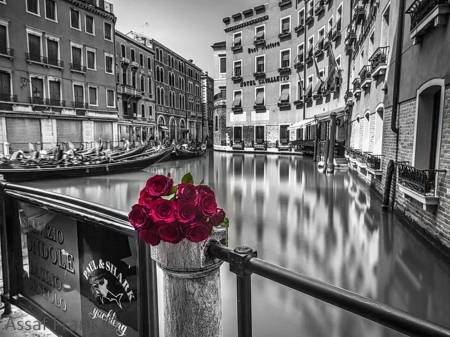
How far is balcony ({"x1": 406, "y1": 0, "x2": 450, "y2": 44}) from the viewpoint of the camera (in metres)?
4.76

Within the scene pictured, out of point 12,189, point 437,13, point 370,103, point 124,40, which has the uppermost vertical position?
point 124,40

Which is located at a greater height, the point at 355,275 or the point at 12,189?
the point at 12,189

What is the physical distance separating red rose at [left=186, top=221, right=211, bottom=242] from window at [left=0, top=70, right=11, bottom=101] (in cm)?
2485

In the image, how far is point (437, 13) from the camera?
483cm

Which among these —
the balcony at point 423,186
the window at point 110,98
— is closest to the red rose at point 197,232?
the balcony at point 423,186

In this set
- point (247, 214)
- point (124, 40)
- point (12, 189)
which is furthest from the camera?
point (124, 40)

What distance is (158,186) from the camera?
159cm

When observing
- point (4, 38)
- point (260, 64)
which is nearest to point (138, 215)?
point (4, 38)

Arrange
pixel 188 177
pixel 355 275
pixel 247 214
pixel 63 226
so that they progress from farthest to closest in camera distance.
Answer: pixel 247 214 < pixel 355 275 < pixel 63 226 < pixel 188 177

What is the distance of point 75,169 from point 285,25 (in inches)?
943

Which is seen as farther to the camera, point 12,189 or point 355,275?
point 355,275

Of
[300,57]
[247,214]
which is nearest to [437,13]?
[247,214]

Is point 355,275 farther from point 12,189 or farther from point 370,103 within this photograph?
point 370,103

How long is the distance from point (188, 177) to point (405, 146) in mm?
6661
